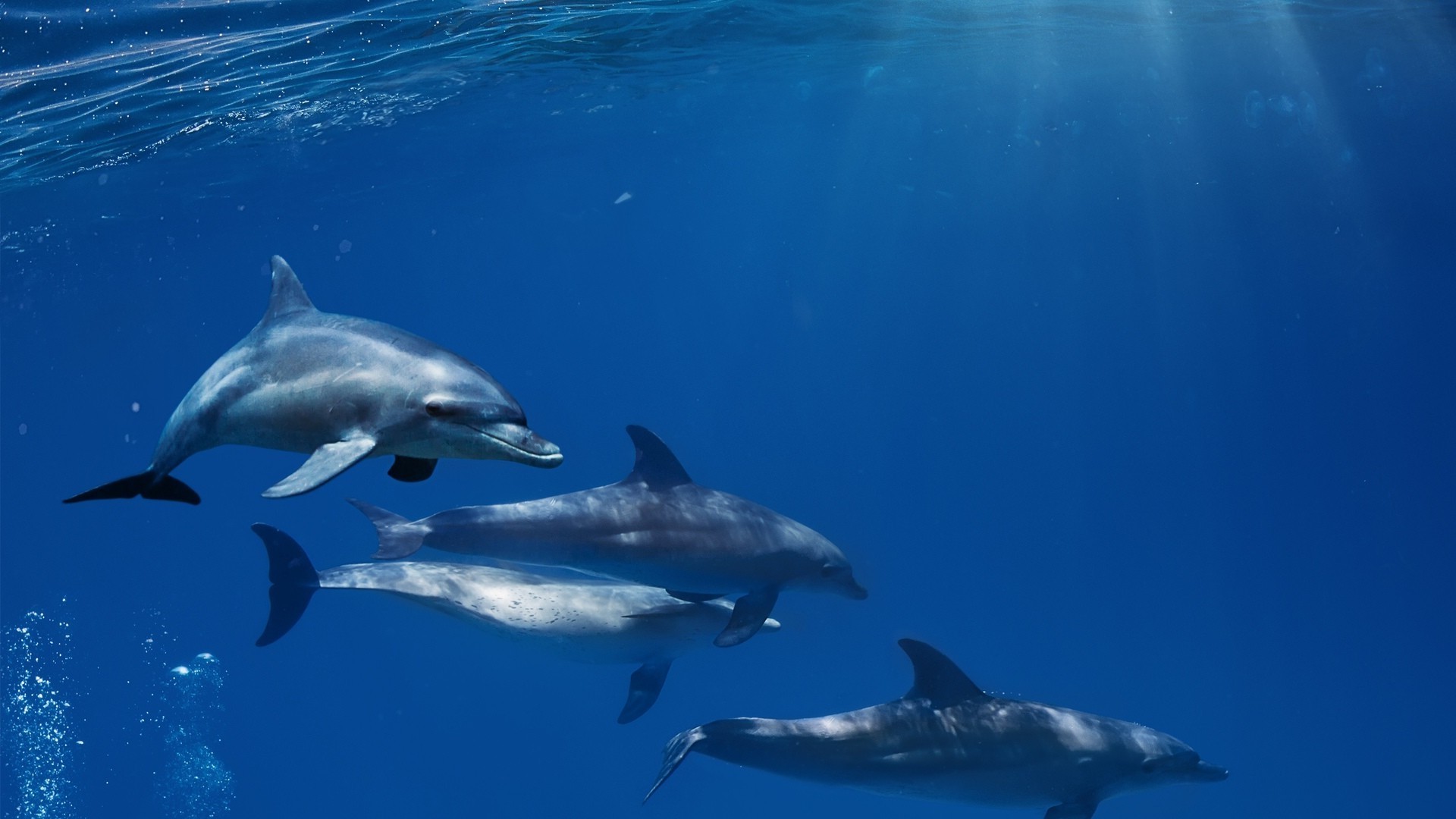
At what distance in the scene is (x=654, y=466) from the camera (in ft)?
28.7

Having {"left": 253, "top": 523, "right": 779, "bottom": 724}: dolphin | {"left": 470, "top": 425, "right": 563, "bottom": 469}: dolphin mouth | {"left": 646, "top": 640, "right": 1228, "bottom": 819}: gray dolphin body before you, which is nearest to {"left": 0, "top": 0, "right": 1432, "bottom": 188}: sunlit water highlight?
{"left": 253, "top": 523, "right": 779, "bottom": 724}: dolphin

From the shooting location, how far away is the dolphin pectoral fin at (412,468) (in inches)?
163

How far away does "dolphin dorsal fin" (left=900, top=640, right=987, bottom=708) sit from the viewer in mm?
7996

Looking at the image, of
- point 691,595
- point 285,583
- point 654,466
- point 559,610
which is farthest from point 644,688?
point 285,583

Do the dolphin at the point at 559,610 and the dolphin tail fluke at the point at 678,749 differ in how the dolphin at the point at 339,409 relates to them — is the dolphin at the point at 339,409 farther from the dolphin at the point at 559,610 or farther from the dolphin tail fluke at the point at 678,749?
→ the dolphin at the point at 559,610

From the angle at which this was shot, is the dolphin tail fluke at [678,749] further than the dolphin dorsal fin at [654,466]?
No

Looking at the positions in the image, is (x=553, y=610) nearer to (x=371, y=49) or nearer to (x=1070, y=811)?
(x=1070, y=811)

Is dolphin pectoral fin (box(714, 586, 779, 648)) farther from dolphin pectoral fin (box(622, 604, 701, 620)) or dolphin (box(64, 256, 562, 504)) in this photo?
dolphin (box(64, 256, 562, 504))

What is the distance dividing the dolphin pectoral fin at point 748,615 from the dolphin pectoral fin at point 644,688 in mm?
2411

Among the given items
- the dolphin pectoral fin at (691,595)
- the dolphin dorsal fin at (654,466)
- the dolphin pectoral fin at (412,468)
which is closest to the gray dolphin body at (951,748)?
the dolphin pectoral fin at (691,595)

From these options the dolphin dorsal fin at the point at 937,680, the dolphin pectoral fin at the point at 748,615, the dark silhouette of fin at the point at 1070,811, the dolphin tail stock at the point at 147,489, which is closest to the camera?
the dolphin tail stock at the point at 147,489

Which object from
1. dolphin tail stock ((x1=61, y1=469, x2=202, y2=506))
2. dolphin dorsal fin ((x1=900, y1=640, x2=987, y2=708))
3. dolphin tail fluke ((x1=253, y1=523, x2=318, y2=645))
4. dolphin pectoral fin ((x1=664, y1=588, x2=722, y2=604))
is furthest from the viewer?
dolphin tail fluke ((x1=253, y1=523, x2=318, y2=645))

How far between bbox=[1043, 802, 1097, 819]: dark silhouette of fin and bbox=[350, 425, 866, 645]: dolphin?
9.29 ft

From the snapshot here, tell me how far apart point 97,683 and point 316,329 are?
4870 cm
